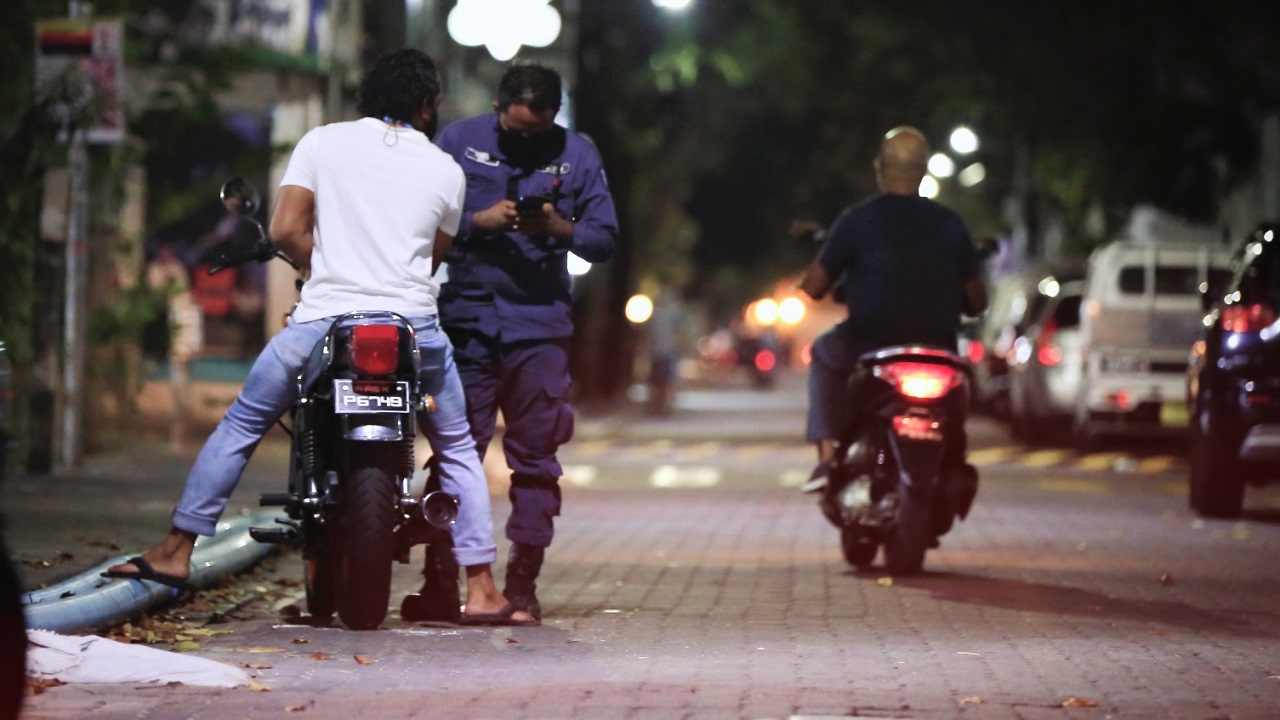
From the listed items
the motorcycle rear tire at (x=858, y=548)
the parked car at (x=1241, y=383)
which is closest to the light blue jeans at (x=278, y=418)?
the motorcycle rear tire at (x=858, y=548)

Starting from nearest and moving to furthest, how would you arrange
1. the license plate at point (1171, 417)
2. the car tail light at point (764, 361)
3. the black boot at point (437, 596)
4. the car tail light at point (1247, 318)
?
the black boot at point (437, 596), the car tail light at point (1247, 318), the license plate at point (1171, 417), the car tail light at point (764, 361)

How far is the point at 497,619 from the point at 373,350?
1216 millimetres

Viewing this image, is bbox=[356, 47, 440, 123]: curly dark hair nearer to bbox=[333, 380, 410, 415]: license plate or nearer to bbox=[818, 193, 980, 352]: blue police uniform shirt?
bbox=[333, 380, 410, 415]: license plate

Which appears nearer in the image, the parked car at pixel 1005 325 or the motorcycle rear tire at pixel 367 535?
the motorcycle rear tire at pixel 367 535

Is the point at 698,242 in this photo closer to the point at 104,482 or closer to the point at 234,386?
the point at 234,386

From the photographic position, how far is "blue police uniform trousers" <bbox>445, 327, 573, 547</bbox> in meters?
8.84

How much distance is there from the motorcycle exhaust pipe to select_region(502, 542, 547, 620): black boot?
0.61m

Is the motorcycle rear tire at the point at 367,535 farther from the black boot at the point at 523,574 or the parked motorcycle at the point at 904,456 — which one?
the parked motorcycle at the point at 904,456

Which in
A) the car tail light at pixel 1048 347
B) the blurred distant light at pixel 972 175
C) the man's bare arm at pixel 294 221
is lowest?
the car tail light at pixel 1048 347

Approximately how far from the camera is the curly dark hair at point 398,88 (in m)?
8.43

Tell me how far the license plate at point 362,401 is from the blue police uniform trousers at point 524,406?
0.98 meters

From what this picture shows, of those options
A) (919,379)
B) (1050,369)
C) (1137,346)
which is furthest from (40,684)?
(1050,369)

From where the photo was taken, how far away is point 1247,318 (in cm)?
1410

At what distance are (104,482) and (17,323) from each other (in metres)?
1.13
